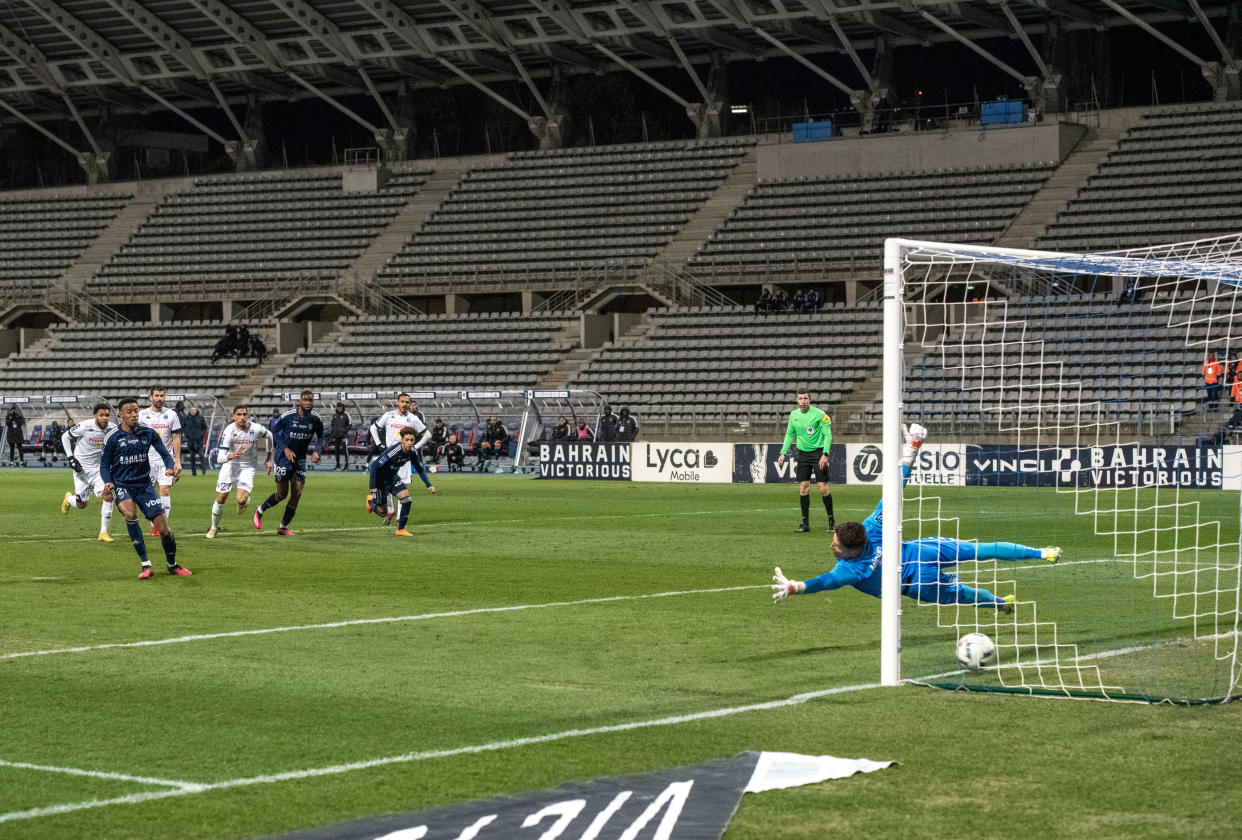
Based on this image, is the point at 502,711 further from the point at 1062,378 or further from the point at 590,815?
the point at 1062,378

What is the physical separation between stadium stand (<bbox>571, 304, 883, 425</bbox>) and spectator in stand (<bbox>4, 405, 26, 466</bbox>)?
53.4 feet

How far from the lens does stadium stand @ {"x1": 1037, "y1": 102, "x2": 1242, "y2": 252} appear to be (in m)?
43.1

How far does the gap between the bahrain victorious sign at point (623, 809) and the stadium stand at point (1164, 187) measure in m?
37.5

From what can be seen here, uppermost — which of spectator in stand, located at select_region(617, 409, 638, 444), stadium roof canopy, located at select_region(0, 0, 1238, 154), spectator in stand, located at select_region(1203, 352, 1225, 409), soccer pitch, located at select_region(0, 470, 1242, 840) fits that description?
stadium roof canopy, located at select_region(0, 0, 1238, 154)

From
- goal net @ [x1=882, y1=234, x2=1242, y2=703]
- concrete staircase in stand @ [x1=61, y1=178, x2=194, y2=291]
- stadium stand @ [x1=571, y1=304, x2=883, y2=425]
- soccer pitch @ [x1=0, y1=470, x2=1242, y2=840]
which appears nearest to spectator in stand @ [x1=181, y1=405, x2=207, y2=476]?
stadium stand @ [x1=571, y1=304, x2=883, y2=425]

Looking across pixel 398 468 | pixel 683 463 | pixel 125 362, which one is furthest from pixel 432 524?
pixel 125 362

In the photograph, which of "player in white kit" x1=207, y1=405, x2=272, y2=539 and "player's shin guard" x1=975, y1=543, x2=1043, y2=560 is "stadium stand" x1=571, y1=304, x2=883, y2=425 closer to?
"player in white kit" x1=207, y1=405, x2=272, y2=539

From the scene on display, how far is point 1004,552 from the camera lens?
1141cm

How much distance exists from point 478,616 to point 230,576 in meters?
4.27

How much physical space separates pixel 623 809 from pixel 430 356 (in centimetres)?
4359

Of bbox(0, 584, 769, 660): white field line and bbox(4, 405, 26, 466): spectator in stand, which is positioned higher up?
bbox(4, 405, 26, 466): spectator in stand

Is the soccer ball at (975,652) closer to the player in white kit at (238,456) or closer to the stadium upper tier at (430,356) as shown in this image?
the player in white kit at (238,456)

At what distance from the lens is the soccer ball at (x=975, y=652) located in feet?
32.5

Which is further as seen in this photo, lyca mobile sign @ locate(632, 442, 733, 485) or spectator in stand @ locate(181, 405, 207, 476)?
spectator in stand @ locate(181, 405, 207, 476)
